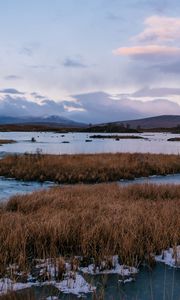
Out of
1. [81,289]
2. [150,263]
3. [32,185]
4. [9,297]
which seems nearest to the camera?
[9,297]

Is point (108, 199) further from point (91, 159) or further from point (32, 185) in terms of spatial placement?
point (91, 159)

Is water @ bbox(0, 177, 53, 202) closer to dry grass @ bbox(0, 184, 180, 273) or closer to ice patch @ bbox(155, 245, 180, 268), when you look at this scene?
dry grass @ bbox(0, 184, 180, 273)

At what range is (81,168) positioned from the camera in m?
24.9

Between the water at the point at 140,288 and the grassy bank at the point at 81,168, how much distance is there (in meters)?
14.7

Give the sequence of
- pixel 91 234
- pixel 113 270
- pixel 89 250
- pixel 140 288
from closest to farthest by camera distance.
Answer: pixel 140 288
pixel 113 270
pixel 89 250
pixel 91 234

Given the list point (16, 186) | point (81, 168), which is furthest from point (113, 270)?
point (81, 168)

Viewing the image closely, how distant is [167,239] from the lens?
8758 millimetres

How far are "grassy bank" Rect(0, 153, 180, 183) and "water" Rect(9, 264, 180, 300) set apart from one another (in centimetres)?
1472

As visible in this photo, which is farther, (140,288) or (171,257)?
(171,257)

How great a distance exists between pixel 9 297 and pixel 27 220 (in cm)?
419

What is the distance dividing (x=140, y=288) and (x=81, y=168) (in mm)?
18041

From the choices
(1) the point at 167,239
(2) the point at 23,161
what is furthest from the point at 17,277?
(2) the point at 23,161

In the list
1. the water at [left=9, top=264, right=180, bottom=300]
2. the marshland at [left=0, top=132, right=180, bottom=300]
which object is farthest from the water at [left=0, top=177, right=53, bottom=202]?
the water at [left=9, top=264, right=180, bottom=300]

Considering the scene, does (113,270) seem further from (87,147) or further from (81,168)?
(87,147)
